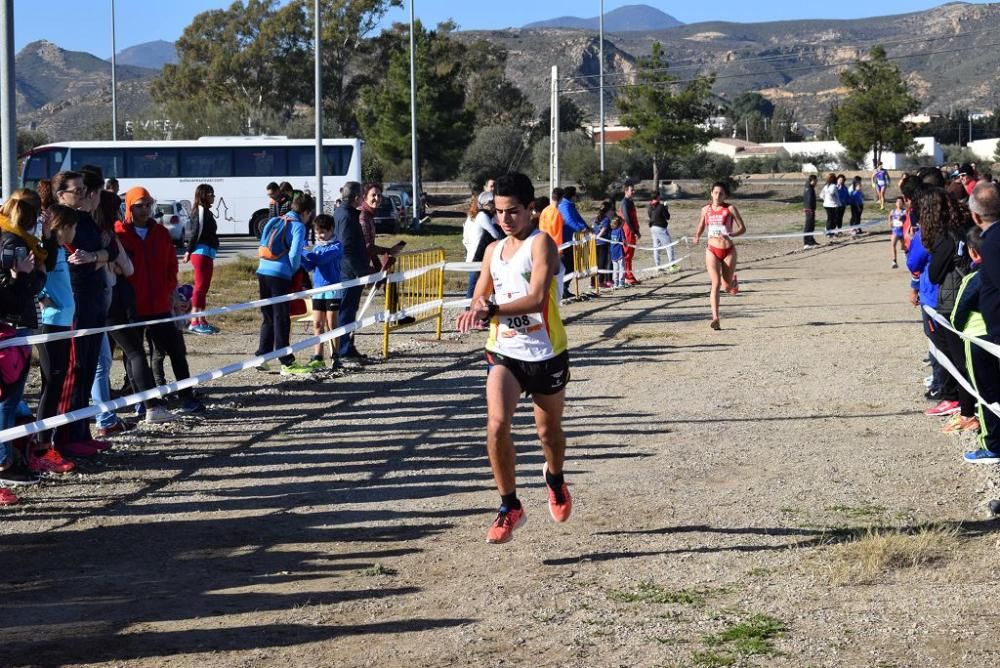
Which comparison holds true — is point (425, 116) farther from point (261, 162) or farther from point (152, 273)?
point (152, 273)

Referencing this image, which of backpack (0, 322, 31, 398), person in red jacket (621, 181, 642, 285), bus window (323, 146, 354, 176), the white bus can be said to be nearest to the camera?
backpack (0, 322, 31, 398)

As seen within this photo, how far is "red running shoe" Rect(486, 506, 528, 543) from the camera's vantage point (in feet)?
22.5

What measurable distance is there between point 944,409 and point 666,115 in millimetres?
56911

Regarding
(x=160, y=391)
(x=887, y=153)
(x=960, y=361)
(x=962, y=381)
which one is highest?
(x=887, y=153)

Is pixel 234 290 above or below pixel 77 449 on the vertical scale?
above

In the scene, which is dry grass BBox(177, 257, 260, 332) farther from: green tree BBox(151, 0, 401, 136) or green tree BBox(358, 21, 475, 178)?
green tree BBox(151, 0, 401, 136)

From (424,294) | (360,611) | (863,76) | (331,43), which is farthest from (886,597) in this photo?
(331,43)

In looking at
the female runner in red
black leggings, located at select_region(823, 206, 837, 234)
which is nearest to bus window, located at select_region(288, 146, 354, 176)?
black leggings, located at select_region(823, 206, 837, 234)

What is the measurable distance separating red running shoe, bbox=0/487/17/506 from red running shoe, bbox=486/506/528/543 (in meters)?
2.96

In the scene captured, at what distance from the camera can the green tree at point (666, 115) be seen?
215ft

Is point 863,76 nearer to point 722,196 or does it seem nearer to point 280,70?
point 280,70

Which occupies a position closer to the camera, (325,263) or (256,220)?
(325,263)

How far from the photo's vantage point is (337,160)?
147 ft

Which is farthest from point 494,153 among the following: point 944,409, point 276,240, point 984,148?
point 944,409
